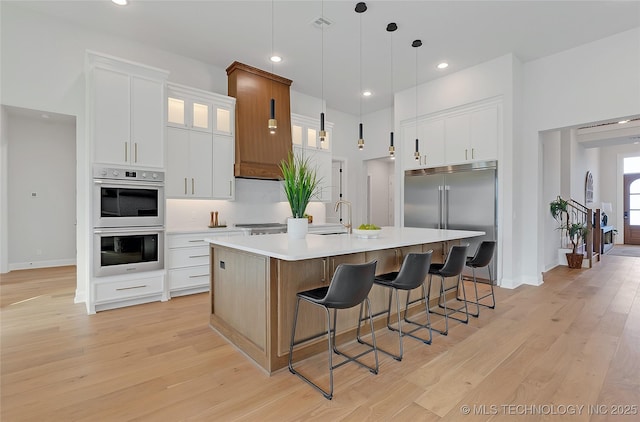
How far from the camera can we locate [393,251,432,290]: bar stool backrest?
2.43 m

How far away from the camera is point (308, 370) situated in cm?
224

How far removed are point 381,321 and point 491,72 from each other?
4.18 m

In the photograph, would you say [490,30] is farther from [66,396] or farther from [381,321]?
[66,396]

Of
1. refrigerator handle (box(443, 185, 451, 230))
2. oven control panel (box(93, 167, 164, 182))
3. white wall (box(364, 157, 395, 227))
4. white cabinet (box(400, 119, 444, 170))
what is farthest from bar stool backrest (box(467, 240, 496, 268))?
white wall (box(364, 157, 395, 227))

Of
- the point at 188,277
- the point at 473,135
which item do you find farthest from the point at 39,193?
the point at 473,135

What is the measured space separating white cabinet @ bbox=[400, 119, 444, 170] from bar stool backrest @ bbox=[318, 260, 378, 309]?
12.0 feet

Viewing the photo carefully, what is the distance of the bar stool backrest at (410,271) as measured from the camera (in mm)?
2428

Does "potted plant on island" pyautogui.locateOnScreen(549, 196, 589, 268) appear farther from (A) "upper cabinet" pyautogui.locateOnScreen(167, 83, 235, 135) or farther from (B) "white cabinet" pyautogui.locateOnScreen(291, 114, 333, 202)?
(A) "upper cabinet" pyautogui.locateOnScreen(167, 83, 235, 135)

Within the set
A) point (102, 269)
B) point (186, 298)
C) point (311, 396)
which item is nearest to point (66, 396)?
point (311, 396)

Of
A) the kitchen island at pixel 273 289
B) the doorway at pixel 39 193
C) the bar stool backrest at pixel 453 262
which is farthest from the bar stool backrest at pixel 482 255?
the doorway at pixel 39 193

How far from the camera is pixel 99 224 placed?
3.43 metres

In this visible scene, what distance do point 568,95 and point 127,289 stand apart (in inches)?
253

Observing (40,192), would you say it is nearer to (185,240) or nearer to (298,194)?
(185,240)

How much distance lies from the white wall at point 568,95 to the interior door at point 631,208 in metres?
7.92
